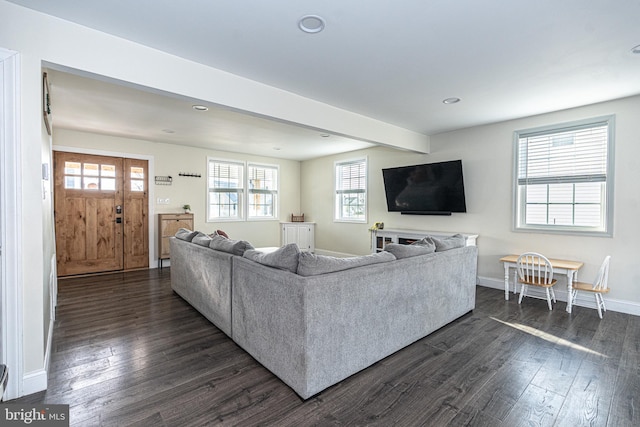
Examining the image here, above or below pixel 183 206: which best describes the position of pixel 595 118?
above

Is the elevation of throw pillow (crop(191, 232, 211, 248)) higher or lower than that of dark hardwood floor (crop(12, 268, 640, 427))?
higher

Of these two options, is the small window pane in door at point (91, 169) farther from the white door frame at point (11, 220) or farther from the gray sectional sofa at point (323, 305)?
the white door frame at point (11, 220)

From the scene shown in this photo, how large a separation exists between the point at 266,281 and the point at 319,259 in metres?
0.45

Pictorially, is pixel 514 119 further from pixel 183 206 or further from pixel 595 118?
pixel 183 206

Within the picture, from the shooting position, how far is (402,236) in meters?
5.47

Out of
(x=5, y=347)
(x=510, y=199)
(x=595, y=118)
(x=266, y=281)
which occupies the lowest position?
(x=5, y=347)

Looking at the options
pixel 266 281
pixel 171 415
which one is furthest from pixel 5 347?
pixel 266 281

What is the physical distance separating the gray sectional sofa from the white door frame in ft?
4.65

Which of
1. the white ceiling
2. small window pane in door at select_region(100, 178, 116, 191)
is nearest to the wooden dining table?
the white ceiling

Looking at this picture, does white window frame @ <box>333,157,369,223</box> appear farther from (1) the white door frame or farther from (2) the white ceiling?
(1) the white door frame

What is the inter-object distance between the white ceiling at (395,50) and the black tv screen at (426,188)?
45.5 inches

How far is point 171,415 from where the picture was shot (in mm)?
1857

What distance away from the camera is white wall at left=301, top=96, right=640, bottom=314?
3656 millimetres

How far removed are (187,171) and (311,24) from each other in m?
5.17
